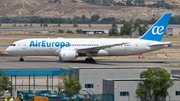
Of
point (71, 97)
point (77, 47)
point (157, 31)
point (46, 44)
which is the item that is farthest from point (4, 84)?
point (157, 31)

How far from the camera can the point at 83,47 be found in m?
86.3

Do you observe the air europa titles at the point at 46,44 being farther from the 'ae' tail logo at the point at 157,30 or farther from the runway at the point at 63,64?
the 'ae' tail logo at the point at 157,30

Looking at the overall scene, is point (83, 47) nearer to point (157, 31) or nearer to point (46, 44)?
point (46, 44)

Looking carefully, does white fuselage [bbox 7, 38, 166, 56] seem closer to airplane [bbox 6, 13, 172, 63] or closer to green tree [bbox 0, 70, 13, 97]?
airplane [bbox 6, 13, 172, 63]

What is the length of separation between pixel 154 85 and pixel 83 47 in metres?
35.9

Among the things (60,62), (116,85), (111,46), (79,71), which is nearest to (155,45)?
(111,46)

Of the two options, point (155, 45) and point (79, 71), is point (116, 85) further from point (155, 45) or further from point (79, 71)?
point (155, 45)

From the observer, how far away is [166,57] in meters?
100

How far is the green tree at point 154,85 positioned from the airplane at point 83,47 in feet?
109

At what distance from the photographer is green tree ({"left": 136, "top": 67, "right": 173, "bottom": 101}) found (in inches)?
2005

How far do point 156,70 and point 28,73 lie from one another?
13.0m

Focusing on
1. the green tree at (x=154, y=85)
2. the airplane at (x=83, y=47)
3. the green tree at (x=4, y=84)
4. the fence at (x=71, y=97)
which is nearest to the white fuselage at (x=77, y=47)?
the airplane at (x=83, y=47)

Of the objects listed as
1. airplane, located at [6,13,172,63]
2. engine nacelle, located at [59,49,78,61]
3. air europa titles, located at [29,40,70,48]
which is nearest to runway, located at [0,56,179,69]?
engine nacelle, located at [59,49,78,61]

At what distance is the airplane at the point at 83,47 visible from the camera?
8525 centimetres
